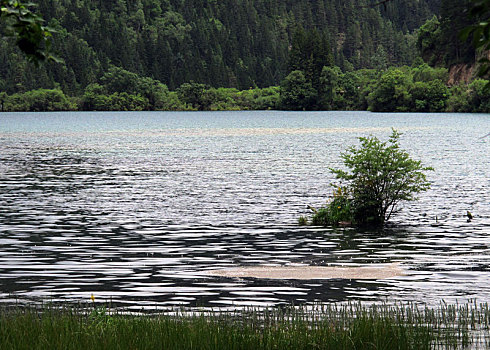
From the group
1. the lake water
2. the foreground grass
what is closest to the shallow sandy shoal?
the lake water

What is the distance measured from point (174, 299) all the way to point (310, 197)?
27.0 meters

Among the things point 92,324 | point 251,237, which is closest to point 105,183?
point 251,237

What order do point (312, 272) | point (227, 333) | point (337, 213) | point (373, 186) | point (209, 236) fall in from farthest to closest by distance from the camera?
point (337, 213) < point (373, 186) < point (209, 236) < point (312, 272) < point (227, 333)

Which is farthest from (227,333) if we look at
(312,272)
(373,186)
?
(373,186)

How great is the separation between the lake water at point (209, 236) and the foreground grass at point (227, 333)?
3.88 m

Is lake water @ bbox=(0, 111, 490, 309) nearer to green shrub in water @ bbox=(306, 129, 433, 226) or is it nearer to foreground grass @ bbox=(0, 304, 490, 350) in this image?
green shrub in water @ bbox=(306, 129, 433, 226)

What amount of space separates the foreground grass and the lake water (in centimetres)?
388

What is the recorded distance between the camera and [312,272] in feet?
74.4

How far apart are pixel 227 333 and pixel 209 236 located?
17.8 metres

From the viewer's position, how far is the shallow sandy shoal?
22.0 m

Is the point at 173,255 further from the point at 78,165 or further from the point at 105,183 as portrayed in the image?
the point at 78,165

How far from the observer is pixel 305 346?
41.1 feet

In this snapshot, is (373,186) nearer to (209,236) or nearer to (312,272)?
(209,236)

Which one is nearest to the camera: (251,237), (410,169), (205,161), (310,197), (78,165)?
(251,237)
